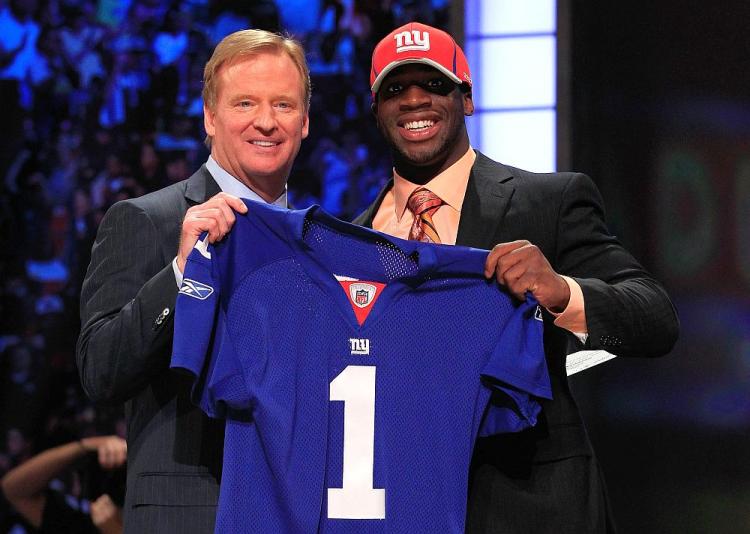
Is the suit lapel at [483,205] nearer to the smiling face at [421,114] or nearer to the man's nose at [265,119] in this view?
the smiling face at [421,114]

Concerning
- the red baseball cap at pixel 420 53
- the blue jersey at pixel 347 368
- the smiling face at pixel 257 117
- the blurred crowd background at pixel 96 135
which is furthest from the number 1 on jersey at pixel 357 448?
the blurred crowd background at pixel 96 135

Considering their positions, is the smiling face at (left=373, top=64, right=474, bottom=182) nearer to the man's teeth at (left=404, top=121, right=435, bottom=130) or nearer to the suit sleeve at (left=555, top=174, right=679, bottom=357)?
the man's teeth at (left=404, top=121, right=435, bottom=130)

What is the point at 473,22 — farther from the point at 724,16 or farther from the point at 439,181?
the point at 439,181

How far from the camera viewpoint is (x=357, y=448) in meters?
1.89

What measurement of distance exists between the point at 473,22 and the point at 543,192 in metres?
2.13

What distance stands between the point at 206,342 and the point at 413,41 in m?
0.80

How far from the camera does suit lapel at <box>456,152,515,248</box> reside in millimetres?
2113

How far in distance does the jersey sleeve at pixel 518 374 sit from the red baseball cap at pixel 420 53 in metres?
0.57

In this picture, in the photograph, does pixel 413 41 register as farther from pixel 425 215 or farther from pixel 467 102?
pixel 425 215

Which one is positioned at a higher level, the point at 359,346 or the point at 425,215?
the point at 425,215

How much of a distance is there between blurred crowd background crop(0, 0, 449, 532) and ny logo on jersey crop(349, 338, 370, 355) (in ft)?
10.5

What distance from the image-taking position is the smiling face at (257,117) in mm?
2205

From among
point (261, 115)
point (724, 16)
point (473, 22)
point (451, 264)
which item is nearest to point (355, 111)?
point (473, 22)

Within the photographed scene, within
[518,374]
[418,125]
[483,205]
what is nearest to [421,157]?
[418,125]
